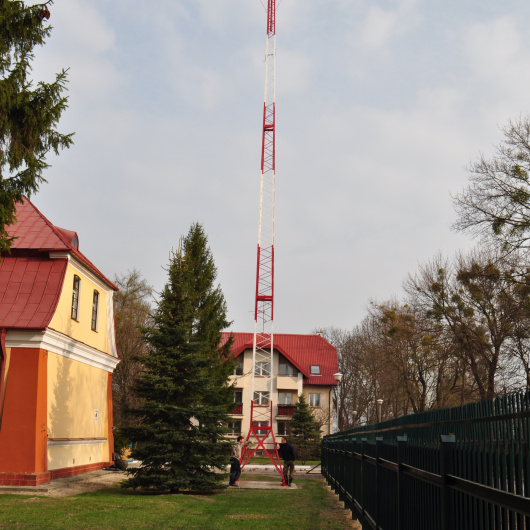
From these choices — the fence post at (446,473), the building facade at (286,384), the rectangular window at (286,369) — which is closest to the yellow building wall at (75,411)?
the fence post at (446,473)

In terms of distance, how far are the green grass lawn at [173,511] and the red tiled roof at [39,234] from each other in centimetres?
708

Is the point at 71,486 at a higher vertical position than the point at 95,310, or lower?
lower

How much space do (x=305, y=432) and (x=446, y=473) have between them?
41.8 metres

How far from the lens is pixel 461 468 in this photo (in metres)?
4.20

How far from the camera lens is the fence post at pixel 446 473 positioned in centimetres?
445

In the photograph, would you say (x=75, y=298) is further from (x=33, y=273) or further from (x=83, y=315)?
(x=33, y=273)

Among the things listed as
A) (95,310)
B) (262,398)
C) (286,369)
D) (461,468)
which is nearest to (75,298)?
(95,310)

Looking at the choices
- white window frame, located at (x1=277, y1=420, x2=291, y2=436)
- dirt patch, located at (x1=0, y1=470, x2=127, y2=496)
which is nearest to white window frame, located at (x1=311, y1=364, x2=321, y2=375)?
white window frame, located at (x1=277, y1=420, x2=291, y2=436)

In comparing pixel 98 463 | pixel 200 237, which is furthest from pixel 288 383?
pixel 98 463

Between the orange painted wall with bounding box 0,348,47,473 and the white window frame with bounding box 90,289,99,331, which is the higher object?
the white window frame with bounding box 90,289,99,331

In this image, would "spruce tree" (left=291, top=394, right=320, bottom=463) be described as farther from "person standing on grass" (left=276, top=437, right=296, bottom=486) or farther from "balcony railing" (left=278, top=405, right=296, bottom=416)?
"person standing on grass" (left=276, top=437, right=296, bottom=486)

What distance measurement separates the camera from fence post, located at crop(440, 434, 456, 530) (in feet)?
14.6

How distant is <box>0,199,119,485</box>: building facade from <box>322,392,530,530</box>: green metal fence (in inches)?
446

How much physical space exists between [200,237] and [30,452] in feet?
60.9
